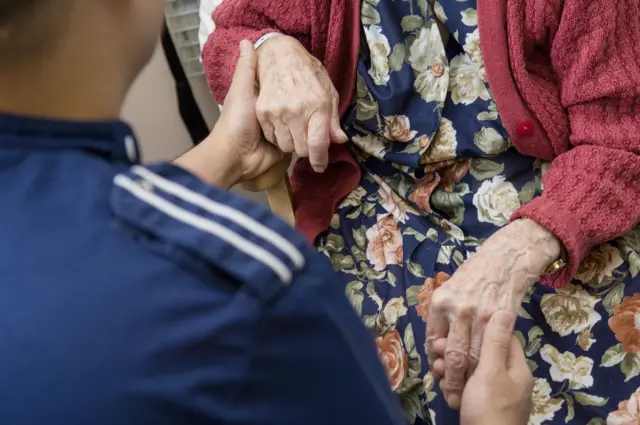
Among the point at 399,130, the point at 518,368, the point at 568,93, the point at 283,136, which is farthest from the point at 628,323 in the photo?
the point at 283,136

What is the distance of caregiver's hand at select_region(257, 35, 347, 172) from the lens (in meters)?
0.93

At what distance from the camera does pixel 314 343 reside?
392 mm

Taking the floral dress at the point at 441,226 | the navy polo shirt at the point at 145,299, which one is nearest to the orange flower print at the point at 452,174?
the floral dress at the point at 441,226

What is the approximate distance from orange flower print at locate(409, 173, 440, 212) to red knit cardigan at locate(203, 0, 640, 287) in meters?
0.15

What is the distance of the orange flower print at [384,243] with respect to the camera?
38.9 inches

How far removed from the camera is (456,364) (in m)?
0.78

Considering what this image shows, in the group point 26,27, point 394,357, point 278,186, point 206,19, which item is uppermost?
point 26,27

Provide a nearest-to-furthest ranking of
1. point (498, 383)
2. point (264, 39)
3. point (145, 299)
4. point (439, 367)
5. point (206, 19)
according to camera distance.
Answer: point (145, 299) < point (498, 383) < point (439, 367) < point (264, 39) < point (206, 19)

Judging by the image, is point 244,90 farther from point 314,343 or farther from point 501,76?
point 314,343

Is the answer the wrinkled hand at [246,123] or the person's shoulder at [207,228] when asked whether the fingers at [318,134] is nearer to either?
the wrinkled hand at [246,123]

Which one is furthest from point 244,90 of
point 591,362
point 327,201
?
point 591,362

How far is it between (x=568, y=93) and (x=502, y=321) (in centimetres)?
34

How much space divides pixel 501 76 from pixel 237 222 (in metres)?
0.64

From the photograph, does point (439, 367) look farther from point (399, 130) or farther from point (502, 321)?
point (399, 130)
